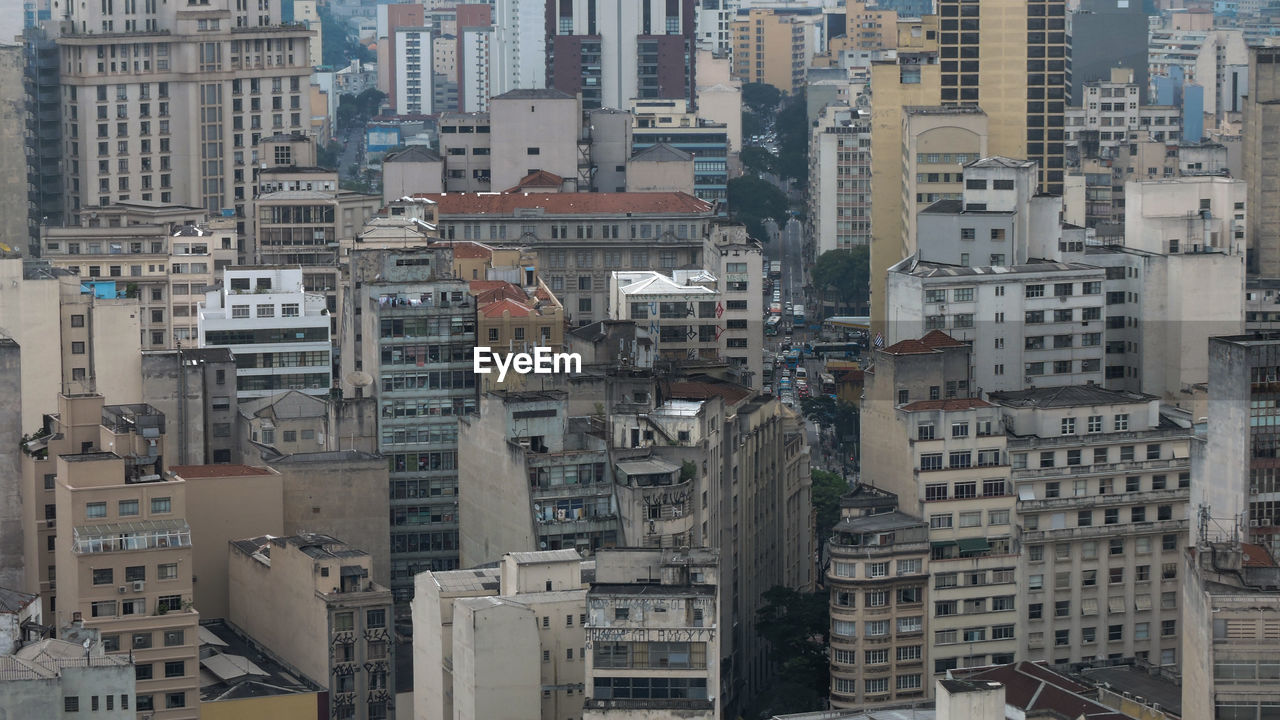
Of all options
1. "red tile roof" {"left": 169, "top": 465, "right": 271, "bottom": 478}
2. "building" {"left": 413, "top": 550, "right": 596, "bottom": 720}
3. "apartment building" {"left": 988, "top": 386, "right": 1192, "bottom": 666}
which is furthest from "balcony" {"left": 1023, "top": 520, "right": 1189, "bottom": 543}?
"red tile roof" {"left": 169, "top": 465, "right": 271, "bottom": 478}

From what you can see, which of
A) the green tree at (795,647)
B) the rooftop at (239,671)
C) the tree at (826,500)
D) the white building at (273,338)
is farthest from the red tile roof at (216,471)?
the tree at (826,500)

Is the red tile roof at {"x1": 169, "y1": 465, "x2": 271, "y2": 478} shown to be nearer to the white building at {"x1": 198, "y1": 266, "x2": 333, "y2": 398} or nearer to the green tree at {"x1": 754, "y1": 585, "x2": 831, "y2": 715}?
the white building at {"x1": 198, "y1": 266, "x2": 333, "y2": 398}

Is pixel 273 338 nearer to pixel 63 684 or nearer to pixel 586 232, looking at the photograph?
pixel 586 232

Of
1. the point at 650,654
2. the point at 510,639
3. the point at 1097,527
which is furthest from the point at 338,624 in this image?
the point at 1097,527

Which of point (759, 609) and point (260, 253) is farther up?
point (260, 253)

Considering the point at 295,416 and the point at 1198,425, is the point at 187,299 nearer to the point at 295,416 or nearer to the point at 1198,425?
the point at 295,416

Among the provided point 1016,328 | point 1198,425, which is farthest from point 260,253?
point 1198,425

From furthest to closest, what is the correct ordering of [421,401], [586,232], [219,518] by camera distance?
1. [586,232]
2. [421,401]
3. [219,518]
